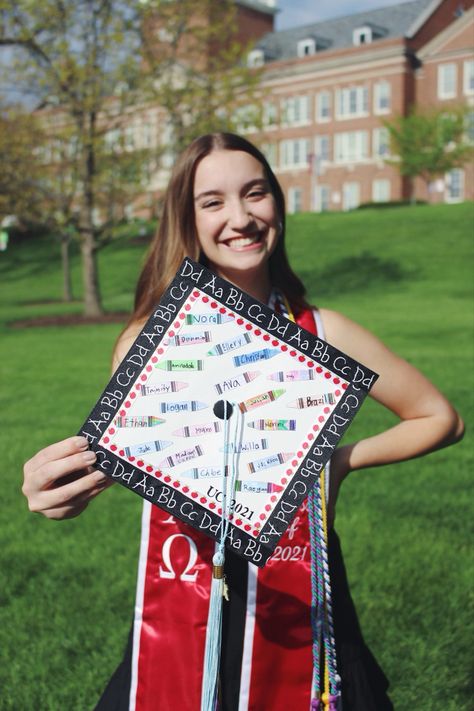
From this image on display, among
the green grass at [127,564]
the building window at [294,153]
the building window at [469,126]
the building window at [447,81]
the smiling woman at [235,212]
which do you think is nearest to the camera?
the smiling woman at [235,212]

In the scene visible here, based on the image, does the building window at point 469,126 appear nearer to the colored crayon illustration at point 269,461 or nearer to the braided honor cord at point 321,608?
the braided honor cord at point 321,608

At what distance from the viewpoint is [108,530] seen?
4.83 meters

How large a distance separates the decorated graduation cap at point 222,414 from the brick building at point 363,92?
147ft

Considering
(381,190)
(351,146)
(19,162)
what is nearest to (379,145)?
(351,146)

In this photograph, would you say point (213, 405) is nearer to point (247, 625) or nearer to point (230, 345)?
point (230, 345)

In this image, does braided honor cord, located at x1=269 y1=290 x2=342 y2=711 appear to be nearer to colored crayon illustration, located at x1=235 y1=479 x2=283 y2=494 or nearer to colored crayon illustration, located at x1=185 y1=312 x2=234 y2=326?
colored crayon illustration, located at x1=235 y1=479 x2=283 y2=494

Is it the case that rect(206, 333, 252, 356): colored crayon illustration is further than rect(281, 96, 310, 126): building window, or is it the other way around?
rect(281, 96, 310, 126): building window

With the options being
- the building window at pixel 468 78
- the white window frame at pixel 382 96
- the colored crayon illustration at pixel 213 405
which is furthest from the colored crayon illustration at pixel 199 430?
the white window frame at pixel 382 96

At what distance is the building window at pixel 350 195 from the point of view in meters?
51.6

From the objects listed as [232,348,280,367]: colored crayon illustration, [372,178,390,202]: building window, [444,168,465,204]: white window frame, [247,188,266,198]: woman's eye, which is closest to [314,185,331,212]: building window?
[372,178,390,202]: building window

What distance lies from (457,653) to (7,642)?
1.96 metres

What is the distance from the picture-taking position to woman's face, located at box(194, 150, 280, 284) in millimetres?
2012

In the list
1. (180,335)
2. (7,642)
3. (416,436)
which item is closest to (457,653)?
(416,436)

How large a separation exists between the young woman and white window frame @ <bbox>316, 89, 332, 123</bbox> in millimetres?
52230
